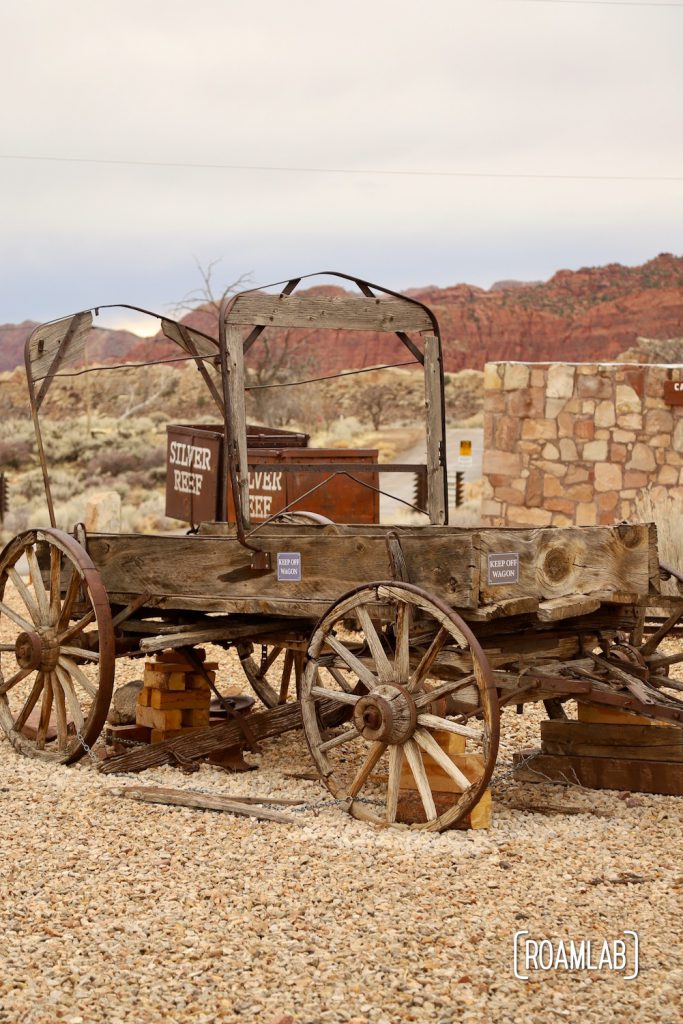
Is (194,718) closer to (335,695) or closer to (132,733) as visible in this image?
(132,733)

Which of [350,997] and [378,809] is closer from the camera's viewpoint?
[350,997]

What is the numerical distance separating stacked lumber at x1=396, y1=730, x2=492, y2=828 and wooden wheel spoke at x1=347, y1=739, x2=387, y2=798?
0.14 meters

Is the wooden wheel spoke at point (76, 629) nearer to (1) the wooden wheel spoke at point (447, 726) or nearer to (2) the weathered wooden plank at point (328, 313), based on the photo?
(2) the weathered wooden plank at point (328, 313)

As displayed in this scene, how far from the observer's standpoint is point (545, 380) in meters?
12.8

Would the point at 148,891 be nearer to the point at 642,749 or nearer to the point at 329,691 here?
the point at 329,691

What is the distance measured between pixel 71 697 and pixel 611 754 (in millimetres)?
2486

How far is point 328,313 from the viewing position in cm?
588

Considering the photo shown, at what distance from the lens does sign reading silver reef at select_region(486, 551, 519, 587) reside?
4809 millimetres

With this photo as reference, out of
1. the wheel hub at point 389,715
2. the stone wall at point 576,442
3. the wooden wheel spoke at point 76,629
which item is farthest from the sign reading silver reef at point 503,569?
the stone wall at point 576,442

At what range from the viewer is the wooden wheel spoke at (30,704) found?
19.8ft

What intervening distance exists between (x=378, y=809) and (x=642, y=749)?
1.25 m

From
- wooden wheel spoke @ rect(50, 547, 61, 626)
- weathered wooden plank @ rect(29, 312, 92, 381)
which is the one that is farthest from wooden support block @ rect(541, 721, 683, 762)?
weathered wooden plank @ rect(29, 312, 92, 381)

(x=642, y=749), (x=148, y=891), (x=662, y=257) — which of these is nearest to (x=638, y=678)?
(x=642, y=749)

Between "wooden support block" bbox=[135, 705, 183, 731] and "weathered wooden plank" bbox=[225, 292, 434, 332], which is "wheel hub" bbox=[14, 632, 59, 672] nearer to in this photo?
"wooden support block" bbox=[135, 705, 183, 731]
